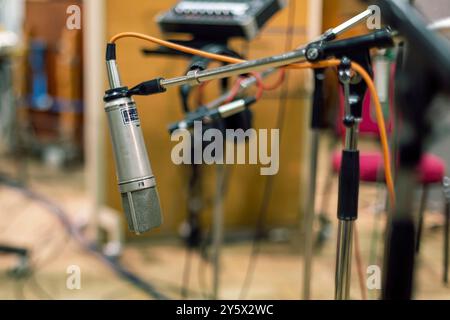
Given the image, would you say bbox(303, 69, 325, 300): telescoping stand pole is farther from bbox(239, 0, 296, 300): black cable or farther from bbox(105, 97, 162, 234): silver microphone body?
bbox(239, 0, 296, 300): black cable

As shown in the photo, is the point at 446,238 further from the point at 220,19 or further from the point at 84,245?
the point at 84,245

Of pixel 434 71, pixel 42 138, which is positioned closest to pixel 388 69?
pixel 434 71

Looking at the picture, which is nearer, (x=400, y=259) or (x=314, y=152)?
(x=400, y=259)

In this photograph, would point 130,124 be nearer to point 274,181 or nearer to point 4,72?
point 274,181

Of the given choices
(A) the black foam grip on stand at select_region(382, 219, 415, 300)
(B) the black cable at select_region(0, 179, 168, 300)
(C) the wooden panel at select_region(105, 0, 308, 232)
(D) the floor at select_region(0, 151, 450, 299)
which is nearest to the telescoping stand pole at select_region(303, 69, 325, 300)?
(D) the floor at select_region(0, 151, 450, 299)

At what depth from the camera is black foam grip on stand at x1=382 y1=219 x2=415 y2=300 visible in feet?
2.06

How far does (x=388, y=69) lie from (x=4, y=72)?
9.28ft

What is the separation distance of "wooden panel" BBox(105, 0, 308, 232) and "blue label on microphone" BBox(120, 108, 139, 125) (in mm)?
1179

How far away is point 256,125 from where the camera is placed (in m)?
2.14

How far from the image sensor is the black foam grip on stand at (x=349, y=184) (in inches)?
37.0

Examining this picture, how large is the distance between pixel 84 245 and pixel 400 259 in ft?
6.50

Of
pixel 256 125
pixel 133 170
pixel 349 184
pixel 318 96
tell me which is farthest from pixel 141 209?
pixel 256 125

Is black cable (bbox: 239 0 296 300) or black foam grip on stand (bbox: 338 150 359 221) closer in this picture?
black foam grip on stand (bbox: 338 150 359 221)

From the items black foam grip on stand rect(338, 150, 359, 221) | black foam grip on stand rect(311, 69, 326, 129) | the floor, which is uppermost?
black foam grip on stand rect(311, 69, 326, 129)
